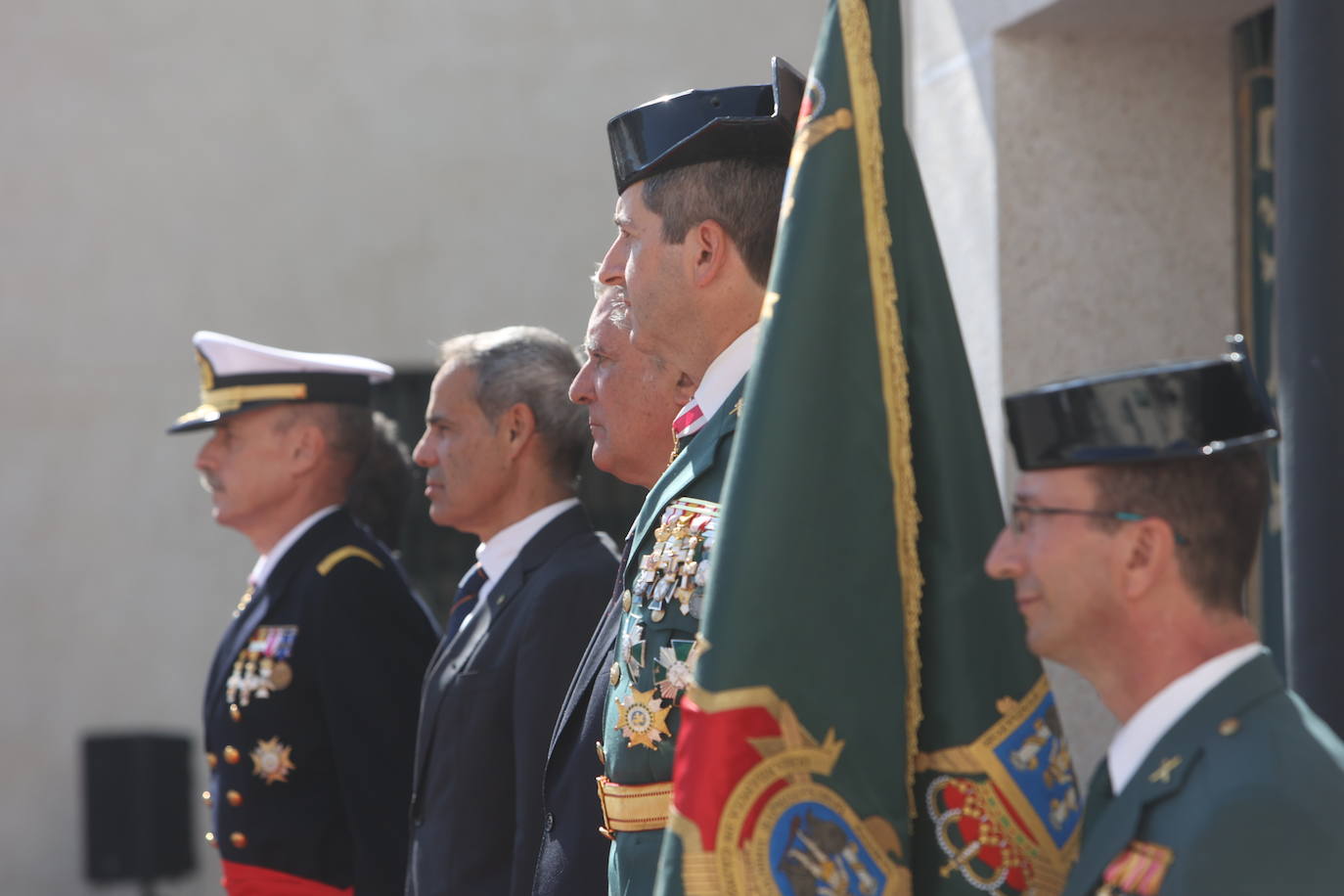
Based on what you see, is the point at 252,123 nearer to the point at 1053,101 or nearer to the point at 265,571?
the point at 265,571

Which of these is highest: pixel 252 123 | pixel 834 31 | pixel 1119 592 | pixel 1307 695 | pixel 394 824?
pixel 252 123

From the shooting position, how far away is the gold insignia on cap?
386 centimetres

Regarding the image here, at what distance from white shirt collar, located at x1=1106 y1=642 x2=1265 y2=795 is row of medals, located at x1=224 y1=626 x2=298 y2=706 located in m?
2.54

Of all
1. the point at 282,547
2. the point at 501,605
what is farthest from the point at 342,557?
the point at 501,605

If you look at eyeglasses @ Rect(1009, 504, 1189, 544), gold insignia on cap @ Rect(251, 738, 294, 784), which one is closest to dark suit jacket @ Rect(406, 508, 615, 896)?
gold insignia on cap @ Rect(251, 738, 294, 784)

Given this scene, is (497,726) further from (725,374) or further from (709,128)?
(709,128)

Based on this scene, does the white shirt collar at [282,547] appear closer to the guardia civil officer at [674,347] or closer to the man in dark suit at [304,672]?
the man in dark suit at [304,672]

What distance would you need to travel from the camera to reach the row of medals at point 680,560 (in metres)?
2.20

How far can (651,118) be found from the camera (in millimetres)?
2566

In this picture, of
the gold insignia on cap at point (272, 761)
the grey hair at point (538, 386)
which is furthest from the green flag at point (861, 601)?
the gold insignia on cap at point (272, 761)

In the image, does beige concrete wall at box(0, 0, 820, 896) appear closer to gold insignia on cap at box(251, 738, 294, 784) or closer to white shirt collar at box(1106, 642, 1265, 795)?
gold insignia on cap at box(251, 738, 294, 784)

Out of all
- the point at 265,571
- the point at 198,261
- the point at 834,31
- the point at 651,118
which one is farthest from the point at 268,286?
the point at 834,31

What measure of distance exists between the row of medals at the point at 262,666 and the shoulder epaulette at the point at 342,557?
166 mm

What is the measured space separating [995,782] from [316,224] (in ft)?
21.4
